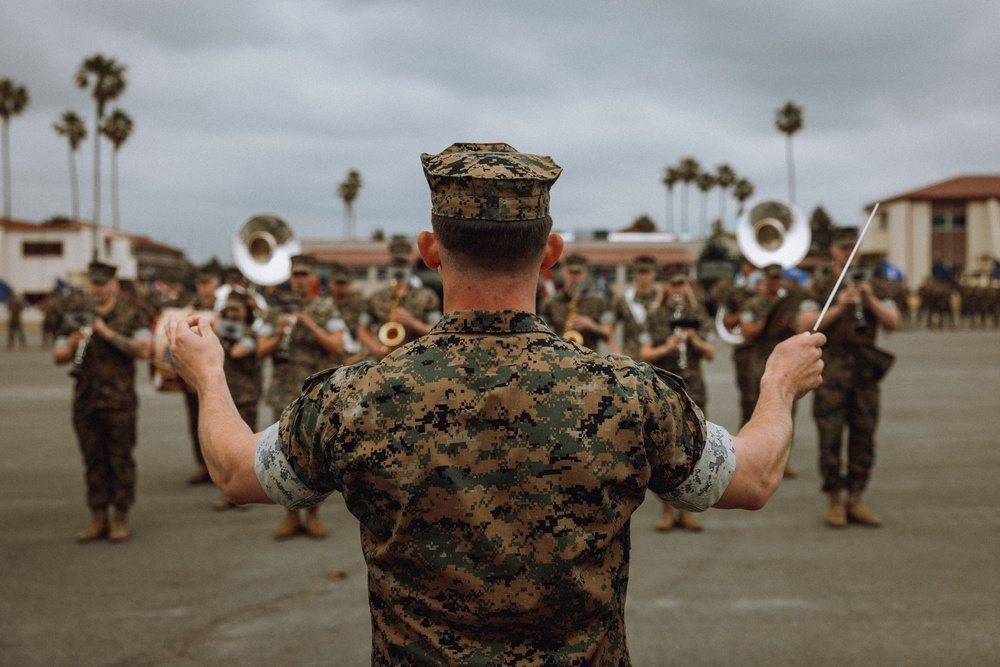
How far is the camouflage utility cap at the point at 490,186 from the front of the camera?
165 cm

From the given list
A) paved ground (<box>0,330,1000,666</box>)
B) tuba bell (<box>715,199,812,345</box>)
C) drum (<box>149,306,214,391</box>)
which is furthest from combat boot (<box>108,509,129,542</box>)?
tuba bell (<box>715,199,812,345</box>)

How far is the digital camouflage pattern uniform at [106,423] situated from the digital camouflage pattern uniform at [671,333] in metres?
4.37

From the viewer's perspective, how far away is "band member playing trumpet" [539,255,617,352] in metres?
8.12

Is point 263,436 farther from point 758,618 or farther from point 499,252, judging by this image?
point 758,618

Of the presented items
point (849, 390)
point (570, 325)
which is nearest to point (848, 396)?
point (849, 390)

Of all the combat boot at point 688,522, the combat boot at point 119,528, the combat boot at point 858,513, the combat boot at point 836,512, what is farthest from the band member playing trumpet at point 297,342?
the combat boot at point 858,513

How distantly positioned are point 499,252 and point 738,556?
4.92m

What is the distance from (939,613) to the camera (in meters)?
4.82

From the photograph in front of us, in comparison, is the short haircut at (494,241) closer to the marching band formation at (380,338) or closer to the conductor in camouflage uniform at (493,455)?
the conductor in camouflage uniform at (493,455)

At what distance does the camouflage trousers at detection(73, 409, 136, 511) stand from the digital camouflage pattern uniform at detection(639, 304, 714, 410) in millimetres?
4385

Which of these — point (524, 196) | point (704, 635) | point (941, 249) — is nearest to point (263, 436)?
point (524, 196)

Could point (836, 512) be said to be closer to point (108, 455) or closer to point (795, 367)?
point (795, 367)

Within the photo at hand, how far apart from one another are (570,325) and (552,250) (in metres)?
6.17

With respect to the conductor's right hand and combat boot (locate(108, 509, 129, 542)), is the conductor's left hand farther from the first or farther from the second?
combat boot (locate(108, 509, 129, 542))
